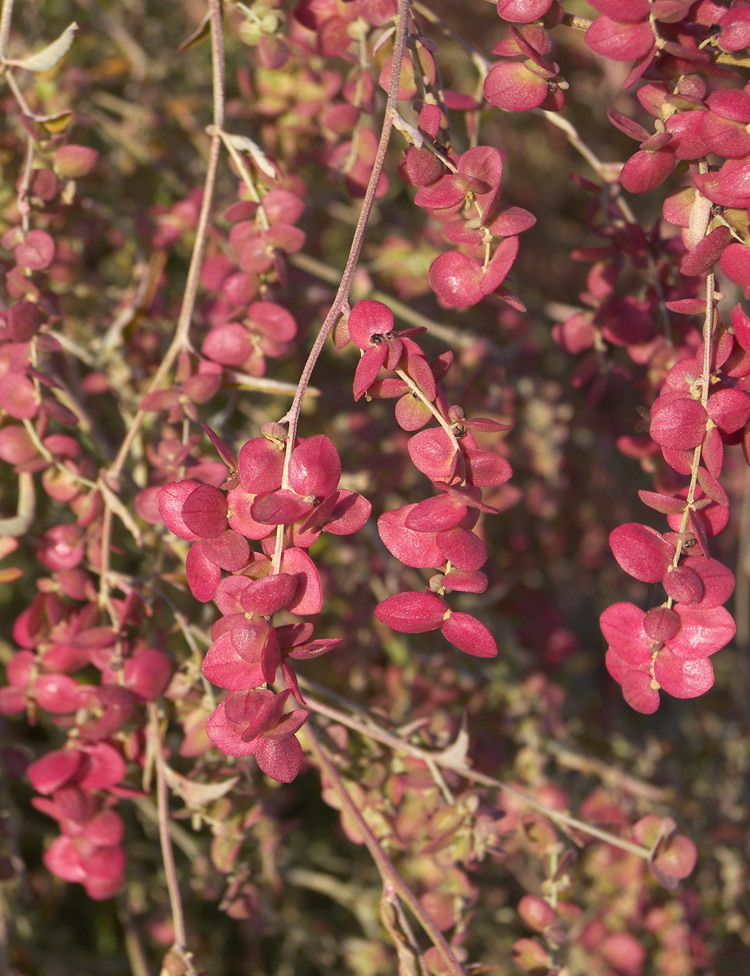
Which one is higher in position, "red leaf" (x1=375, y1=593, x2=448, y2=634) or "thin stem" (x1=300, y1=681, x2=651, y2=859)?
"red leaf" (x1=375, y1=593, x2=448, y2=634)

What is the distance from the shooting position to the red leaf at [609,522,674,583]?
0.45m

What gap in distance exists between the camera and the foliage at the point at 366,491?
0.45 m

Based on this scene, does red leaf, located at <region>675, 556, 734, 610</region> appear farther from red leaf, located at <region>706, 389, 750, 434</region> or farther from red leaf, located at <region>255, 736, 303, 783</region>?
red leaf, located at <region>255, 736, 303, 783</region>

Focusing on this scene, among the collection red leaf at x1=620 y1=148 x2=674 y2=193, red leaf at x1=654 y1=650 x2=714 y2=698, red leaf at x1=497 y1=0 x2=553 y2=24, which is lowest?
red leaf at x1=654 y1=650 x2=714 y2=698

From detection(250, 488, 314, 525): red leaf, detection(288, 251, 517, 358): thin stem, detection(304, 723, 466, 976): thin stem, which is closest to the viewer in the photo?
detection(250, 488, 314, 525): red leaf

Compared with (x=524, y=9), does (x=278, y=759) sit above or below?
below

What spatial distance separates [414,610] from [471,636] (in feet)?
0.11

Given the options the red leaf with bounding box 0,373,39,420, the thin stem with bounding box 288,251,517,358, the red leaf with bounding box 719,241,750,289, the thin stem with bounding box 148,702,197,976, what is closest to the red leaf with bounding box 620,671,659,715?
the red leaf with bounding box 719,241,750,289

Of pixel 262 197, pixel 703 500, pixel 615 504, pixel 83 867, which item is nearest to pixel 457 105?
pixel 262 197

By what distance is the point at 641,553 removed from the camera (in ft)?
1.49

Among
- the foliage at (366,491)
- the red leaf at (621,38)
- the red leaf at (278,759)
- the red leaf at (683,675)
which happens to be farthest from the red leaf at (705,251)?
the red leaf at (278,759)

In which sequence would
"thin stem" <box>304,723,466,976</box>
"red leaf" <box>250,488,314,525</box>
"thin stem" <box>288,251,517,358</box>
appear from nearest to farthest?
"red leaf" <box>250,488,314,525</box>
"thin stem" <box>304,723,466,976</box>
"thin stem" <box>288,251,517,358</box>

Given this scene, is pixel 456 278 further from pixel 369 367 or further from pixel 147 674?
pixel 147 674

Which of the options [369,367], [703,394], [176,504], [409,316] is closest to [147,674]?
[176,504]
